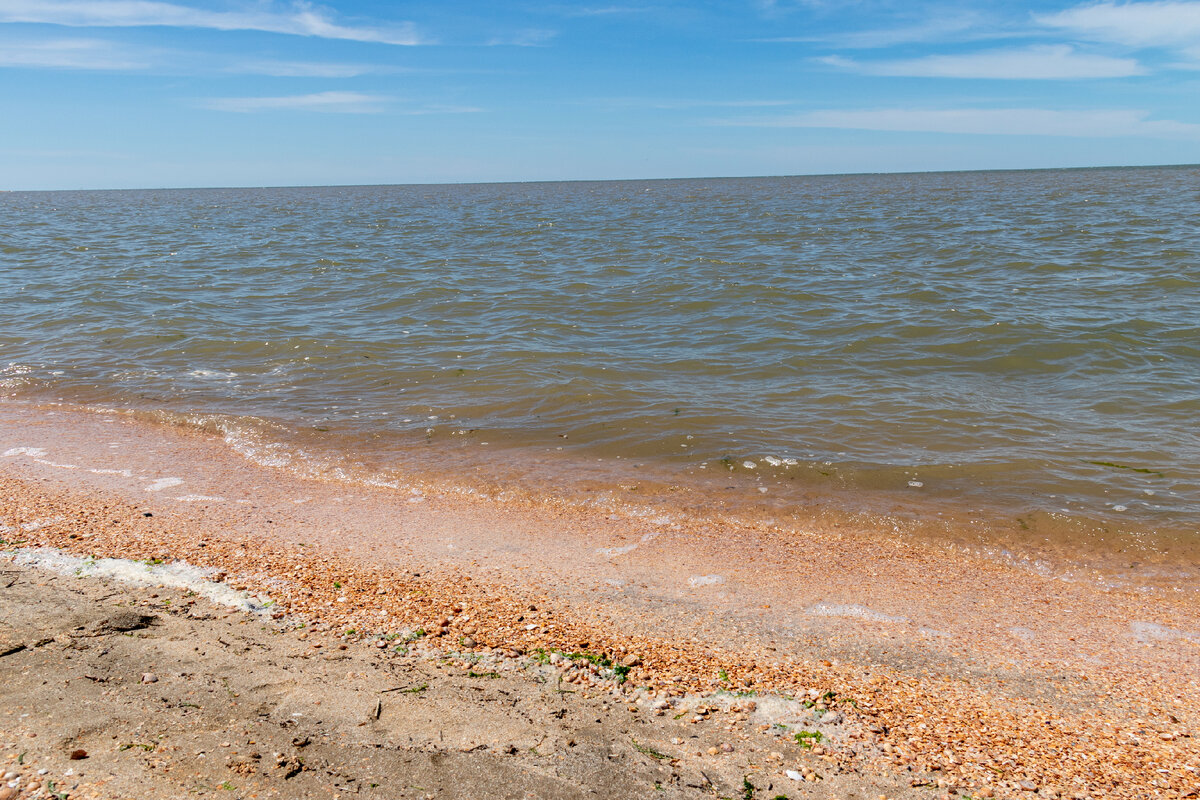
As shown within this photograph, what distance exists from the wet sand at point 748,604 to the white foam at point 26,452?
311mm

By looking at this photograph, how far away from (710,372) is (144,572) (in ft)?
22.0

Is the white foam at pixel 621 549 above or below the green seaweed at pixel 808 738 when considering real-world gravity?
below

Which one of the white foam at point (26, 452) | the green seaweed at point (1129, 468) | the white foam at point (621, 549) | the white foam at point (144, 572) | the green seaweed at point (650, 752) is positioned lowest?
the white foam at point (621, 549)

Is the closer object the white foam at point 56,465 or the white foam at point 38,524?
the white foam at point 38,524

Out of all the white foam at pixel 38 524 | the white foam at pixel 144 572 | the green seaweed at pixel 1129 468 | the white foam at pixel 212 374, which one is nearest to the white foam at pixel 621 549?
the white foam at pixel 144 572

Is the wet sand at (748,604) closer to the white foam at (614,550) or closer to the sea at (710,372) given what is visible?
the white foam at (614,550)

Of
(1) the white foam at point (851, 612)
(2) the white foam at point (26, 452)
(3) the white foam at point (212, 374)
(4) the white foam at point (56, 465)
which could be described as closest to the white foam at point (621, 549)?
(1) the white foam at point (851, 612)

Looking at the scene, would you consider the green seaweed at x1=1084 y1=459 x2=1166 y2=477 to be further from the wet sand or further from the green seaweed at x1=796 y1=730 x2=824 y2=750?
the green seaweed at x1=796 y1=730 x2=824 y2=750

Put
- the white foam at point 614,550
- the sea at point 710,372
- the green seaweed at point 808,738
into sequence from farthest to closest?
the sea at point 710,372 → the white foam at point 614,550 → the green seaweed at point 808,738

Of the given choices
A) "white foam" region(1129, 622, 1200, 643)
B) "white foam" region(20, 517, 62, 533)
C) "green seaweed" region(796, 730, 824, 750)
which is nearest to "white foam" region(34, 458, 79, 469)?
"white foam" region(20, 517, 62, 533)

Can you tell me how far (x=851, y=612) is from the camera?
411 centimetres

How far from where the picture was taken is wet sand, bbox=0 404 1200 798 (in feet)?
9.89

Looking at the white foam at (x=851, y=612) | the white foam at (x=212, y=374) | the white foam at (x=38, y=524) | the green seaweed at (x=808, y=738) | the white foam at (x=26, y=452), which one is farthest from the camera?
the white foam at (x=212, y=374)

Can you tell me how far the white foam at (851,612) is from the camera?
405 centimetres
